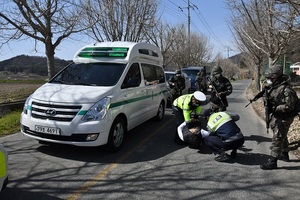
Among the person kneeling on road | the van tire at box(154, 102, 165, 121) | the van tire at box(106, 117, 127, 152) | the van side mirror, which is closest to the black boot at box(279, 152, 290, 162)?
the person kneeling on road

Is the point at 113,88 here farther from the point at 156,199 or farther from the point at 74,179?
the point at 156,199

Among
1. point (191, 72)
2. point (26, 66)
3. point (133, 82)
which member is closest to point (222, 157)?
point (133, 82)

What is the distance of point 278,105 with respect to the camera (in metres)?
5.00

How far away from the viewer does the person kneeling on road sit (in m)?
5.36

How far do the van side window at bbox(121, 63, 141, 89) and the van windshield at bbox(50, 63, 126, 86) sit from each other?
0.18 metres

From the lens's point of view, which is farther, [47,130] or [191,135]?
[191,135]

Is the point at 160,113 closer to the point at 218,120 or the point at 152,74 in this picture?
the point at 152,74

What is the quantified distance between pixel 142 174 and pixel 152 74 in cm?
398

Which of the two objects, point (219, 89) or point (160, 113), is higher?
point (219, 89)

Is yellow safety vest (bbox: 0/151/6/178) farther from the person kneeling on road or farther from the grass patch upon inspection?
the grass patch

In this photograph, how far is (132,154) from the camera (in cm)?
582

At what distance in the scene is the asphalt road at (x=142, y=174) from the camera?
13.3 feet

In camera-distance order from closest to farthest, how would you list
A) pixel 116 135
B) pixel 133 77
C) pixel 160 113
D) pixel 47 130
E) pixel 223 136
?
pixel 47 130 < pixel 223 136 < pixel 116 135 < pixel 133 77 < pixel 160 113

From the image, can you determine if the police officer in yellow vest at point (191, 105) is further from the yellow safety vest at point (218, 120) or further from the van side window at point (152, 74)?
the van side window at point (152, 74)
